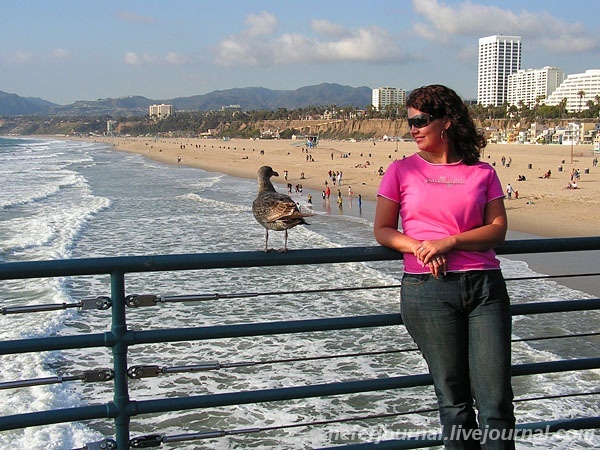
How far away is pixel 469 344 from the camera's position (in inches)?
93.4

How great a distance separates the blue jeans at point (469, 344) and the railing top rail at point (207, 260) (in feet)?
0.95

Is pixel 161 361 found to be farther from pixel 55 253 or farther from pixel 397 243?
pixel 55 253

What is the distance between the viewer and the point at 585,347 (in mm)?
9469

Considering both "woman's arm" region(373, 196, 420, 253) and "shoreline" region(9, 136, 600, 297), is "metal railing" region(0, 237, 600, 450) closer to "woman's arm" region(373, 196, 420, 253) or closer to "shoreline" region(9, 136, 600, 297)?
"woman's arm" region(373, 196, 420, 253)

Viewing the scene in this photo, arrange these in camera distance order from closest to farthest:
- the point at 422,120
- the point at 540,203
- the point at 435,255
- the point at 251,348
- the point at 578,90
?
the point at 435,255, the point at 422,120, the point at 251,348, the point at 540,203, the point at 578,90

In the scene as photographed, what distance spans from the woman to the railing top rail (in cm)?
16

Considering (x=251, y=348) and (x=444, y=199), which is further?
(x=251, y=348)

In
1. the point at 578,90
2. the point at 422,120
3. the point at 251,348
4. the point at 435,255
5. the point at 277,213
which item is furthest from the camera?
the point at 578,90

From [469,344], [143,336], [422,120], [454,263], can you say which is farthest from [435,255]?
[143,336]

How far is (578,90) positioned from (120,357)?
16211cm

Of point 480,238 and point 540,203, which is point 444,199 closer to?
point 480,238

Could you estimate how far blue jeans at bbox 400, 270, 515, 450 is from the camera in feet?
7.67

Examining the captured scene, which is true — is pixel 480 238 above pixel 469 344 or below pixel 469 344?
above

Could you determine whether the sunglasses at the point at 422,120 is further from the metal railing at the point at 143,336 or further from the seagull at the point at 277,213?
the seagull at the point at 277,213
